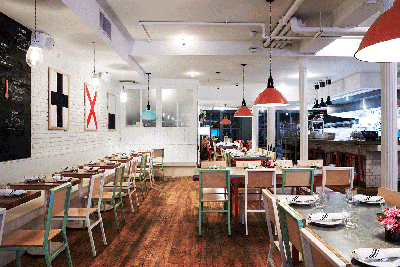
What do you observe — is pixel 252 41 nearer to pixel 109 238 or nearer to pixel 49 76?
pixel 49 76

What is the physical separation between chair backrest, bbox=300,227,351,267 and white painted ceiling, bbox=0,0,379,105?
12.8ft

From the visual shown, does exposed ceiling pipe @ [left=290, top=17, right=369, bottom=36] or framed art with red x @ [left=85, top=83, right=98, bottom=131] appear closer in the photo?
exposed ceiling pipe @ [left=290, top=17, right=369, bottom=36]

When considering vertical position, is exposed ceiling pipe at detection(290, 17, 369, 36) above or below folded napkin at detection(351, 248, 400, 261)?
above

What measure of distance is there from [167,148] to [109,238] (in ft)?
21.2

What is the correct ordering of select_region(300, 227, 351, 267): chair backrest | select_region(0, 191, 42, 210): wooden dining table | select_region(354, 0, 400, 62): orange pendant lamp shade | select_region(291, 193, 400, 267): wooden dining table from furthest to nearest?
select_region(0, 191, 42, 210): wooden dining table
select_region(291, 193, 400, 267): wooden dining table
select_region(354, 0, 400, 62): orange pendant lamp shade
select_region(300, 227, 351, 267): chair backrest

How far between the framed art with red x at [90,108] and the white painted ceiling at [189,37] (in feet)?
2.19

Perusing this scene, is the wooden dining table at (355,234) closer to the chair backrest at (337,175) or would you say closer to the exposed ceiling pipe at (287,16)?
the chair backrest at (337,175)

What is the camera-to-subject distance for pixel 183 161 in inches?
421

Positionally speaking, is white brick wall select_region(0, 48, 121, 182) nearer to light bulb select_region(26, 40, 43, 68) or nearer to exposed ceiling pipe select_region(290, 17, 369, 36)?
light bulb select_region(26, 40, 43, 68)

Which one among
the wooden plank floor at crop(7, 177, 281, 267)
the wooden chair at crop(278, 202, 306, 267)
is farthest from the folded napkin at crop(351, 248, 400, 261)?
the wooden plank floor at crop(7, 177, 281, 267)

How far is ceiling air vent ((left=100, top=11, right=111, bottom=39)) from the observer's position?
207 inches

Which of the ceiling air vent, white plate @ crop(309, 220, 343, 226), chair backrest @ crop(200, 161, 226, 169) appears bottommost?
white plate @ crop(309, 220, 343, 226)

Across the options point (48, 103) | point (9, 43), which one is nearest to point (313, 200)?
point (9, 43)

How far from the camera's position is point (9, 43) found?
14.6 feet
